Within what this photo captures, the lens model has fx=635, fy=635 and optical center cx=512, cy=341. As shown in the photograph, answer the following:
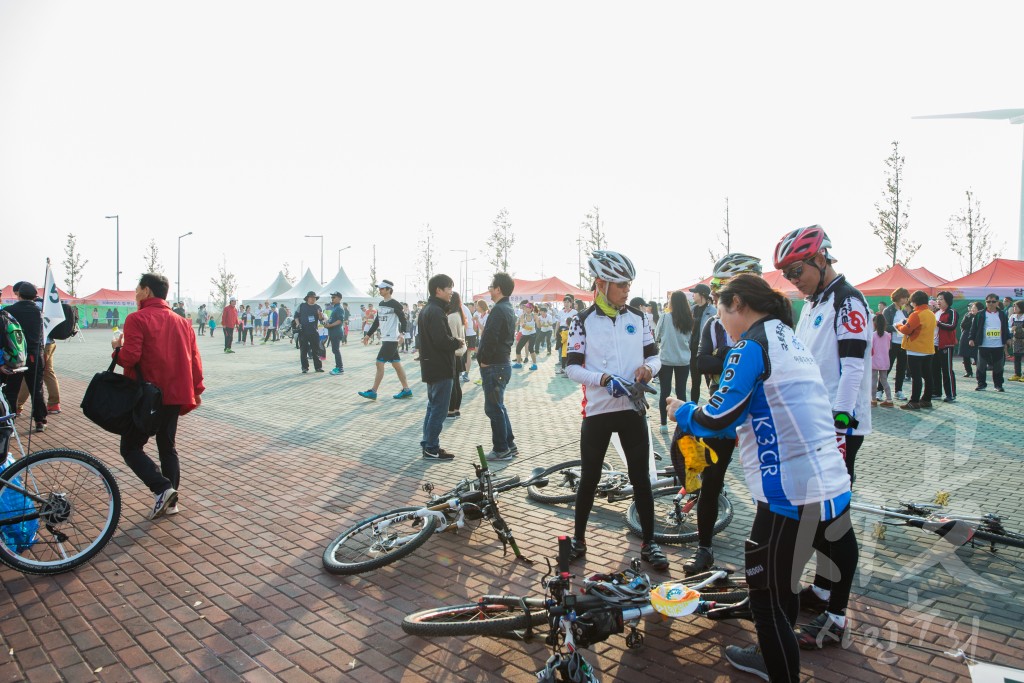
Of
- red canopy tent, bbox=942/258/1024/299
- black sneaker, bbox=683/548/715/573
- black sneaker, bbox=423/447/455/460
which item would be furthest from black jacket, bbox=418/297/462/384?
red canopy tent, bbox=942/258/1024/299

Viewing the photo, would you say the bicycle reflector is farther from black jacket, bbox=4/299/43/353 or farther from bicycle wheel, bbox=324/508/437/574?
black jacket, bbox=4/299/43/353

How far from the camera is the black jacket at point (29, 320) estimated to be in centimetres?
832

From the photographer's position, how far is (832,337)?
3705 millimetres

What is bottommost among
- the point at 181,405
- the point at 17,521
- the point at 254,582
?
the point at 254,582

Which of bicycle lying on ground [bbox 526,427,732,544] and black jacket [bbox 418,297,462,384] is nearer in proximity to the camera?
bicycle lying on ground [bbox 526,427,732,544]

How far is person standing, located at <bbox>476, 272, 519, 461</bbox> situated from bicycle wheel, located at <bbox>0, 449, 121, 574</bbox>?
405 centimetres

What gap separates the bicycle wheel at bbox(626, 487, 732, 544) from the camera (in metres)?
4.60

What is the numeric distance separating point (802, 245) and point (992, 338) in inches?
549

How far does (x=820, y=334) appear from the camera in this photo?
377cm

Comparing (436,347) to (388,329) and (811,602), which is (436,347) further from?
(388,329)

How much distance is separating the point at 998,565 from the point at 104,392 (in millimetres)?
6696

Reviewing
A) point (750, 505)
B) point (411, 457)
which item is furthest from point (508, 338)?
point (750, 505)

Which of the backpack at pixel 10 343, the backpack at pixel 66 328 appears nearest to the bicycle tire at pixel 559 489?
the backpack at pixel 10 343

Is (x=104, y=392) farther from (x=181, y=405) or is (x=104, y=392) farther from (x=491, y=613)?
(x=491, y=613)
